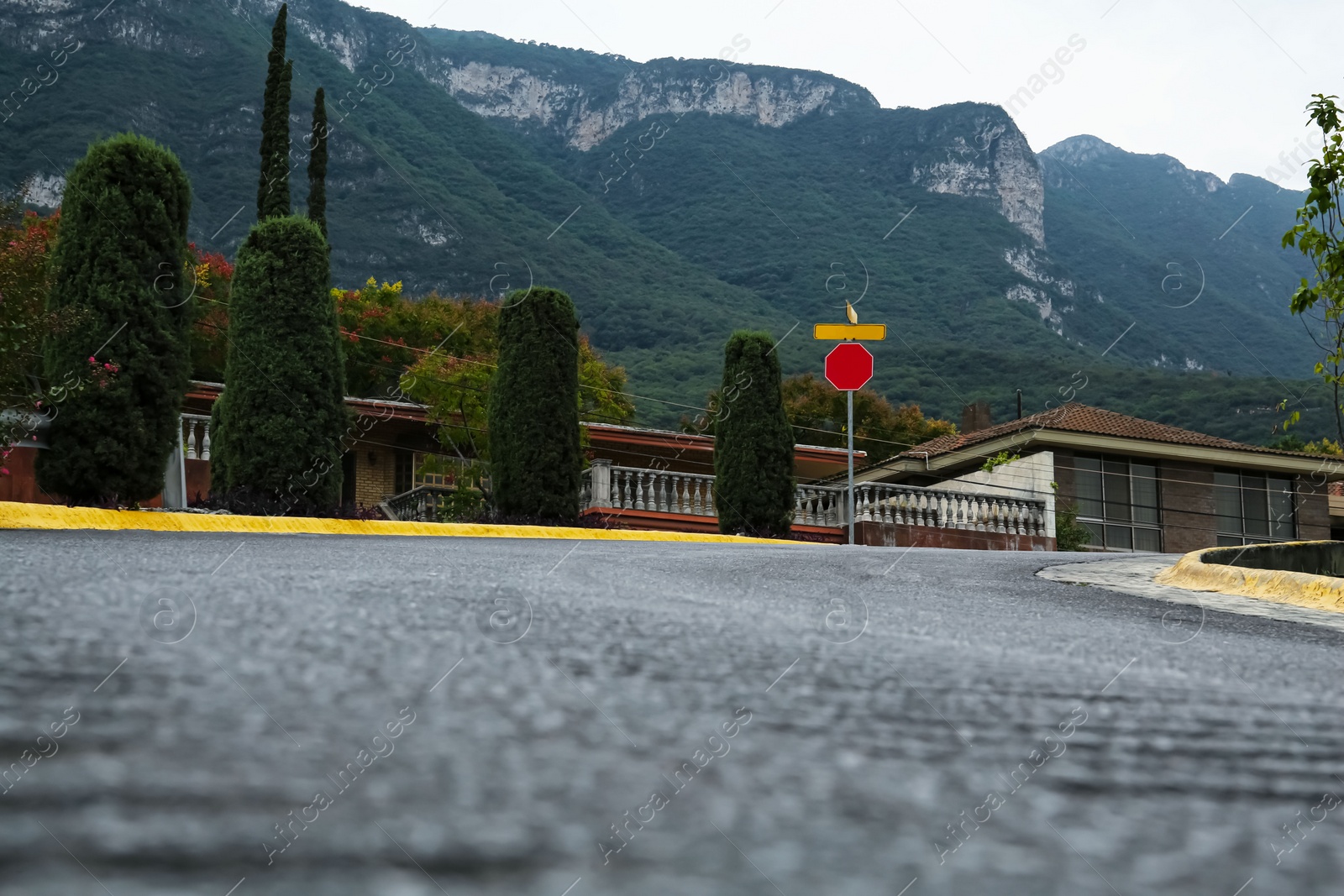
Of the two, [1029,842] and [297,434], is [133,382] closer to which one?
[297,434]

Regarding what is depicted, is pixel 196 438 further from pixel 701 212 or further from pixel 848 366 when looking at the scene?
pixel 701 212

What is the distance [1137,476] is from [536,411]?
18625 mm

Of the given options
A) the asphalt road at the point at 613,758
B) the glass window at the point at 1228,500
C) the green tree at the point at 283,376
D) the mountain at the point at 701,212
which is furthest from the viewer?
the mountain at the point at 701,212

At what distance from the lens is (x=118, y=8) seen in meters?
75.1

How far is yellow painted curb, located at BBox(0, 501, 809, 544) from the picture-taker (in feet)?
30.2

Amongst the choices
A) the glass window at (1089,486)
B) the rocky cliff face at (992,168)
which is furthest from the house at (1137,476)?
the rocky cliff face at (992,168)

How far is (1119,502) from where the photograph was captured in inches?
1154

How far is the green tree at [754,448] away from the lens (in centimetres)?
1956

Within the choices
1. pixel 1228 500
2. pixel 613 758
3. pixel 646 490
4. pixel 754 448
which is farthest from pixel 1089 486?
pixel 613 758

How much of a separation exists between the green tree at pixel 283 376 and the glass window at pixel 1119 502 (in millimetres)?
20402

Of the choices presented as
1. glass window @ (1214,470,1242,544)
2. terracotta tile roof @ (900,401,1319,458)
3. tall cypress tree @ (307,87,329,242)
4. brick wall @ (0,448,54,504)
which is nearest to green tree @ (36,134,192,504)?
brick wall @ (0,448,54,504)

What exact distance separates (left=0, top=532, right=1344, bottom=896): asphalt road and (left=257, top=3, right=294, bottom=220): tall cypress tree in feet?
75.6

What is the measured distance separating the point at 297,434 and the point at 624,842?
13.2 metres

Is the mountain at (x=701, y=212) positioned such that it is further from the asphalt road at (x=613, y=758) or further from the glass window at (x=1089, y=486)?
the asphalt road at (x=613, y=758)
